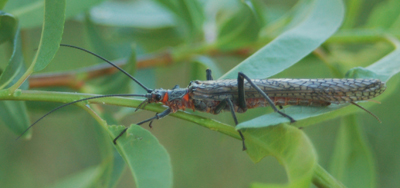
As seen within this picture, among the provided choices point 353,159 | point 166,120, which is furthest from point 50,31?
point 166,120

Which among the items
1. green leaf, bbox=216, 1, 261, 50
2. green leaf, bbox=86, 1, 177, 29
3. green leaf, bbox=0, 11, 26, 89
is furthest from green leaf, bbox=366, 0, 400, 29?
green leaf, bbox=0, 11, 26, 89

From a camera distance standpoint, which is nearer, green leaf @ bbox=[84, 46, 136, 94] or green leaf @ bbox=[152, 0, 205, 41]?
green leaf @ bbox=[84, 46, 136, 94]

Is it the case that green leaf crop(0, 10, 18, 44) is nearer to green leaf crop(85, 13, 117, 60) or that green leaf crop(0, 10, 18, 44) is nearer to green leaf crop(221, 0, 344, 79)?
green leaf crop(85, 13, 117, 60)

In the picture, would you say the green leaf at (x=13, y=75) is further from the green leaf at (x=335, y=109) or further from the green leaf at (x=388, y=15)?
the green leaf at (x=388, y=15)

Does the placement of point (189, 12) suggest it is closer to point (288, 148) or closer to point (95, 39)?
point (95, 39)

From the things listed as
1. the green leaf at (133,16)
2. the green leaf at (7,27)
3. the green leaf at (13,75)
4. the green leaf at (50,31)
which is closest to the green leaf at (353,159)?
the green leaf at (133,16)

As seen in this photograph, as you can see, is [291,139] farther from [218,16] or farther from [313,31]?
[218,16]
